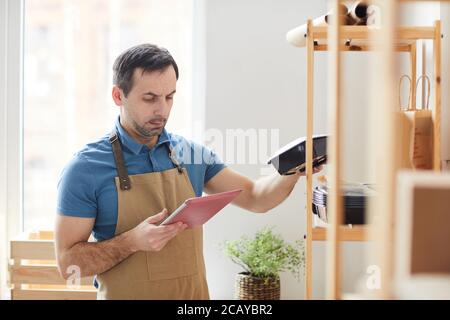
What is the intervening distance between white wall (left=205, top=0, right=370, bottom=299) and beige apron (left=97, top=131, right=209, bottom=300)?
2.68 ft

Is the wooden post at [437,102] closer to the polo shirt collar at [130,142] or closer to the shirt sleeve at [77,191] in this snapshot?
the polo shirt collar at [130,142]

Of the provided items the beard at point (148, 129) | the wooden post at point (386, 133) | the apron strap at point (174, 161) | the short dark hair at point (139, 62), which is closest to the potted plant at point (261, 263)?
the apron strap at point (174, 161)

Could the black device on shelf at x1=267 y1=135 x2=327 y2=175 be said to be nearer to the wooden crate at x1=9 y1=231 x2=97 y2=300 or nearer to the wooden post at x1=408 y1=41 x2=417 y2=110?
the wooden post at x1=408 y1=41 x2=417 y2=110

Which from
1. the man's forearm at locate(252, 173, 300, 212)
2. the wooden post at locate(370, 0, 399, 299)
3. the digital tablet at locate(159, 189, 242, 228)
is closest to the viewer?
the wooden post at locate(370, 0, 399, 299)

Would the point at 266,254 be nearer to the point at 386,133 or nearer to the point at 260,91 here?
the point at 260,91

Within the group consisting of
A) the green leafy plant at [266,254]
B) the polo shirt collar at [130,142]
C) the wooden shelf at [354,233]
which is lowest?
the green leafy plant at [266,254]

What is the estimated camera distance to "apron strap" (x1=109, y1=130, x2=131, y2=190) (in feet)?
6.15

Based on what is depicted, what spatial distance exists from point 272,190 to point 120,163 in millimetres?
506

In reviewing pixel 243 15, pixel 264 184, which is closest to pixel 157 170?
pixel 264 184

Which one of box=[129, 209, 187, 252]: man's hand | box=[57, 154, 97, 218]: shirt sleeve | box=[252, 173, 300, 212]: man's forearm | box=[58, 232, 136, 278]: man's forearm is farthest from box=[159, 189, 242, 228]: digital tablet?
box=[252, 173, 300, 212]: man's forearm

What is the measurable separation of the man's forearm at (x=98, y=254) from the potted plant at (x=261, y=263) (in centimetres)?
84

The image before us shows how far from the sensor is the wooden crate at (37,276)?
2438 millimetres

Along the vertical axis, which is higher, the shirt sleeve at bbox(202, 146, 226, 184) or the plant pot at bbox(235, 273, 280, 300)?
the shirt sleeve at bbox(202, 146, 226, 184)
